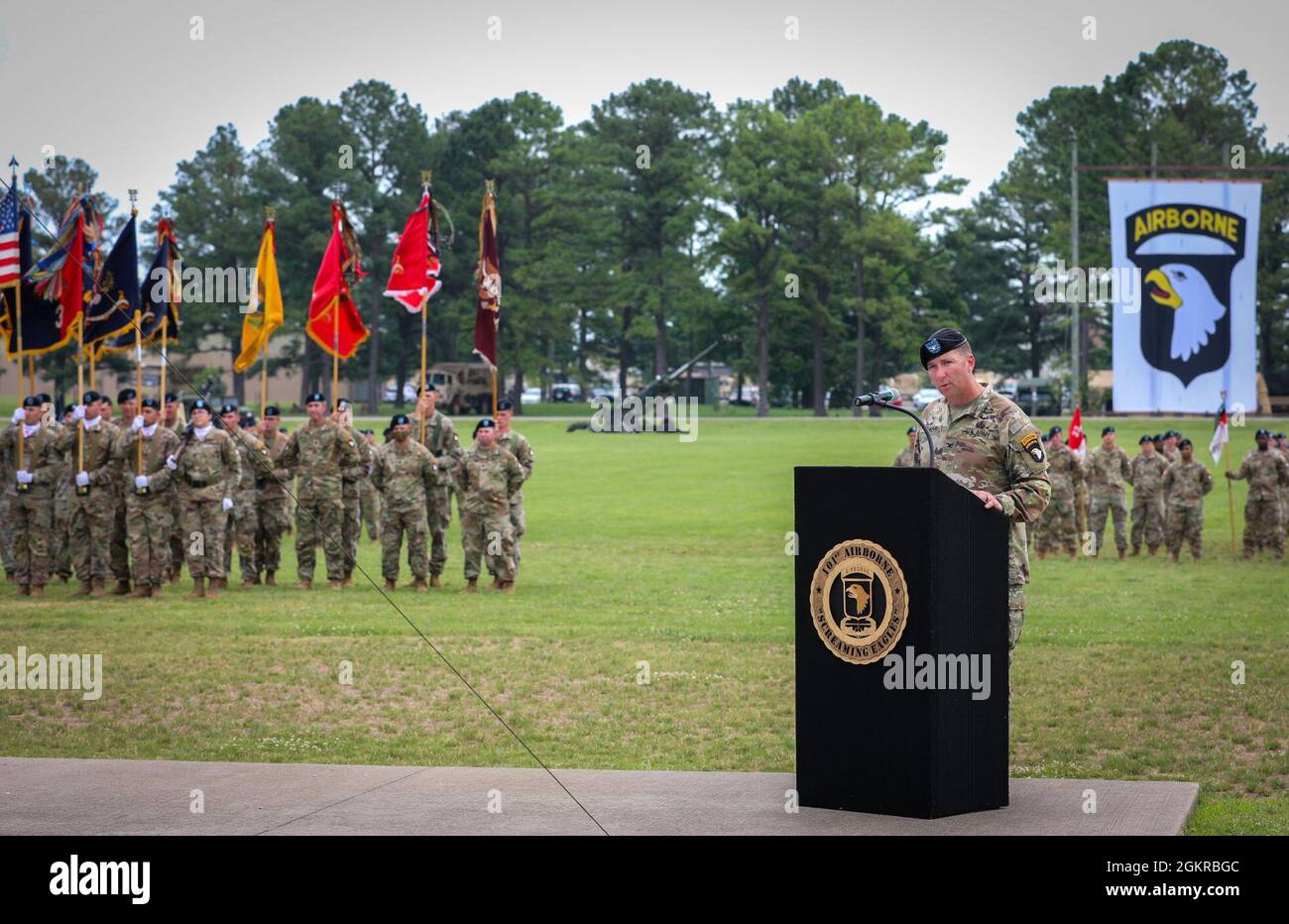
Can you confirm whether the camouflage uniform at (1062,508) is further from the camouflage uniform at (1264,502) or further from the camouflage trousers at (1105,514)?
the camouflage uniform at (1264,502)

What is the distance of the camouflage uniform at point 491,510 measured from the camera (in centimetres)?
1769

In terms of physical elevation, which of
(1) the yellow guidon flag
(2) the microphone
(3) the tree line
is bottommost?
(2) the microphone

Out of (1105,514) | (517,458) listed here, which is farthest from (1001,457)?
(1105,514)

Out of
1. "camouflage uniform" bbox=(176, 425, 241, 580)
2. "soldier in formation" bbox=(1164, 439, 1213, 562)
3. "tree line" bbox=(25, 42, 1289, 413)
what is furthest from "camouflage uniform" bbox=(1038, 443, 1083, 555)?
"tree line" bbox=(25, 42, 1289, 413)

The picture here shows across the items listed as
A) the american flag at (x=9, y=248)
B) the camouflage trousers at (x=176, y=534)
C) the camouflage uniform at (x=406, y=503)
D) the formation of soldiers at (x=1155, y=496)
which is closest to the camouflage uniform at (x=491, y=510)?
the camouflage uniform at (x=406, y=503)

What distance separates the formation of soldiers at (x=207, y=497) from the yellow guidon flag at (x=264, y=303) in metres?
3.43

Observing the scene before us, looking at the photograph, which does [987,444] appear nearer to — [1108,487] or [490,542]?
[490,542]

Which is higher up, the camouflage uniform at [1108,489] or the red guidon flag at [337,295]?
the red guidon flag at [337,295]

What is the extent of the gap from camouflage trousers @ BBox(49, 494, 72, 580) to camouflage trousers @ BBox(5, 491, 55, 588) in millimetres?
225

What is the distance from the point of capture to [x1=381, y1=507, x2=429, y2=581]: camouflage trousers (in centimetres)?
1805

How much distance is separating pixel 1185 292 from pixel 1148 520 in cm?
891

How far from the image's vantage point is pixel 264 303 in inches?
906

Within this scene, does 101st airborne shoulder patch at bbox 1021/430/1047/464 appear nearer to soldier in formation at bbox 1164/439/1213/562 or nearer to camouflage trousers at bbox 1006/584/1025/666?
camouflage trousers at bbox 1006/584/1025/666

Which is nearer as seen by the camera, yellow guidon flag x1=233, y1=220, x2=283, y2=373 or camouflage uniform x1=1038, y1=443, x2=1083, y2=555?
yellow guidon flag x1=233, y1=220, x2=283, y2=373
